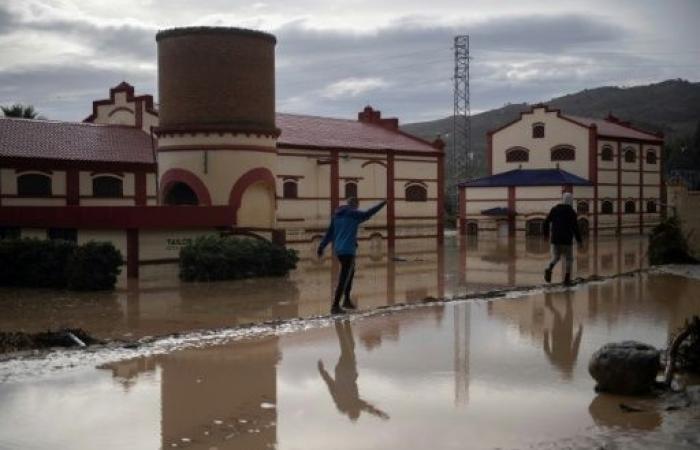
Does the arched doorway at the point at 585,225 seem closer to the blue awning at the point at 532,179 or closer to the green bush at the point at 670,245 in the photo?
the blue awning at the point at 532,179

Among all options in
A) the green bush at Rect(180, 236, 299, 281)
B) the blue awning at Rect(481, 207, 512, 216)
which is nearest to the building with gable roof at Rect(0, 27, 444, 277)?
the green bush at Rect(180, 236, 299, 281)

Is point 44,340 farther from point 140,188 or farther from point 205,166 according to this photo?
point 140,188

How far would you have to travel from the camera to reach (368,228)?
36.8 m

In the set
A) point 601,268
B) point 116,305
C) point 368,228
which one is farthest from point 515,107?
point 116,305

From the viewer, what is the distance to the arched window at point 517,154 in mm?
48469

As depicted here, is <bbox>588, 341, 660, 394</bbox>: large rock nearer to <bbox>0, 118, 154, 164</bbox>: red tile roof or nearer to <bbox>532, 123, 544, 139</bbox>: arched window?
<bbox>0, 118, 154, 164</bbox>: red tile roof

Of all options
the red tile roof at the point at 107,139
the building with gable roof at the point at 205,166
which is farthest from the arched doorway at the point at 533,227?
the red tile roof at the point at 107,139

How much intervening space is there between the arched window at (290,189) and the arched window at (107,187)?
20.6 ft

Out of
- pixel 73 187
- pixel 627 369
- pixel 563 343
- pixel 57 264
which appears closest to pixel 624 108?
pixel 73 187

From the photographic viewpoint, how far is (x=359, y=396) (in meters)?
8.22

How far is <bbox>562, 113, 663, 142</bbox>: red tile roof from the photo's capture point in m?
47.6

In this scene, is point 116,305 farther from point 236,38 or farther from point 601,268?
point 601,268

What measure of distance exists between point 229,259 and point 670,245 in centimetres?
1163

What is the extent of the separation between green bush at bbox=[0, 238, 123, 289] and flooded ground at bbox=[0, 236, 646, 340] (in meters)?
0.47
